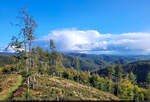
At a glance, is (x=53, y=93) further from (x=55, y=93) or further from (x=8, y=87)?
(x=8, y=87)

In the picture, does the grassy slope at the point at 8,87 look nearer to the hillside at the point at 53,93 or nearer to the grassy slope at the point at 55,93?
the hillside at the point at 53,93

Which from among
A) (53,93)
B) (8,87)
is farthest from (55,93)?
(8,87)

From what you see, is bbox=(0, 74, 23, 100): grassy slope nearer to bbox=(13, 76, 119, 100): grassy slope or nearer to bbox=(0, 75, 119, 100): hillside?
bbox=(0, 75, 119, 100): hillside

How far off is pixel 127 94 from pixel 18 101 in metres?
50.5

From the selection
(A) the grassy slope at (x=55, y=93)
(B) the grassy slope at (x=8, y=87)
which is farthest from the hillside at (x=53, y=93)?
(B) the grassy slope at (x=8, y=87)

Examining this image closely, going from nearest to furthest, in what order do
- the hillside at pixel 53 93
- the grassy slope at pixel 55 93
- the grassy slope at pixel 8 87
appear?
the hillside at pixel 53 93 → the grassy slope at pixel 55 93 → the grassy slope at pixel 8 87

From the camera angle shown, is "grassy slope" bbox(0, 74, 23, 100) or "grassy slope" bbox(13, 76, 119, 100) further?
"grassy slope" bbox(0, 74, 23, 100)

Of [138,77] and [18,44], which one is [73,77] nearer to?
[18,44]

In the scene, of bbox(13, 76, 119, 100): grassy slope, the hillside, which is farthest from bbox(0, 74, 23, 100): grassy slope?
bbox(13, 76, 119, 100): grassy slope

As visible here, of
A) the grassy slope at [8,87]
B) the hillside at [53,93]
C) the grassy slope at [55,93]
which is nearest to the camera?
the hillside at [53,93]

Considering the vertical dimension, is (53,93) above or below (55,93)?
above

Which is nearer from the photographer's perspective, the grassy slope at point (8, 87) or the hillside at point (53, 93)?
the hillside at point (53, 93)

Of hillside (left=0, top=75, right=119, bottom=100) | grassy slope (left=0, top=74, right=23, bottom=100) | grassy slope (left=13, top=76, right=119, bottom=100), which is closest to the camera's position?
hillside (left=0, top=75, right=119, bottom=100)

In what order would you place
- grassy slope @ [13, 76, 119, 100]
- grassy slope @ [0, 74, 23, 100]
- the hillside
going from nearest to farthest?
the hillside, grassy slope @ [13, 76, 119, 100], grassy slope @ [0, 74, 23, 100]
